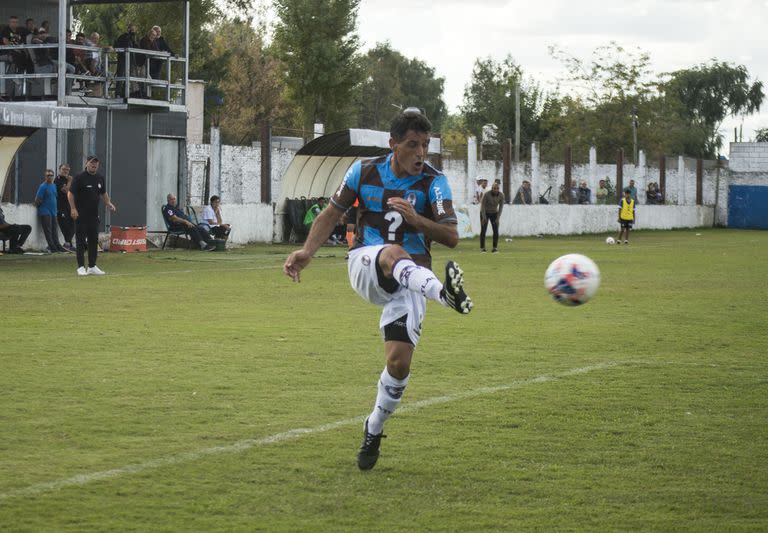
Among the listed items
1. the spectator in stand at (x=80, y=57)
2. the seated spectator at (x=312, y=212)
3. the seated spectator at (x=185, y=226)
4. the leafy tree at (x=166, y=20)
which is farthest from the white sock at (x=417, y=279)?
the leafy tree at (x=166, y=20)

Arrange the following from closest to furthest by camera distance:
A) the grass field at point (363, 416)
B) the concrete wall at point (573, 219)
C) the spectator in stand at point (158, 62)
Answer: the grass field at point (363, 416), the spectator in stand at point (158, 62), the concrete wall at point (573, 219)

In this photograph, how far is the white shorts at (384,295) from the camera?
6.91m

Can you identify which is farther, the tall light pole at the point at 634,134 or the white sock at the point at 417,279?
the tall light pole at the point at 634,134

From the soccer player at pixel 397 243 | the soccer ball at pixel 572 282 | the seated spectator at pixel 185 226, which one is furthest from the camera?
the seated spectator at pixel 185 226

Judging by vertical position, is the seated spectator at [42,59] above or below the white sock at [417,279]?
above

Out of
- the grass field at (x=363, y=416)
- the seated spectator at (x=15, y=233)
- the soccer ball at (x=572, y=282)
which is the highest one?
the soccer ball at (x=572, y=282)

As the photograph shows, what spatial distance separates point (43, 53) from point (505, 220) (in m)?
18.6

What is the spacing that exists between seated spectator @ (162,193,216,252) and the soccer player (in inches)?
915

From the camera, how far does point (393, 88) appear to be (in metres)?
107

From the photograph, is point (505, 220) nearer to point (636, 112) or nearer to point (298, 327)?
point (298, 327)

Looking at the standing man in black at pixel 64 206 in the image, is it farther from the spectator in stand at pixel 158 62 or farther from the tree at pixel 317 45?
the tree at pixel 317 45

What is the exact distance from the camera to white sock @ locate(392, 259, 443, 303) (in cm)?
667

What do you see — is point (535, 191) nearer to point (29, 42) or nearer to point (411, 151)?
point (29, 42)

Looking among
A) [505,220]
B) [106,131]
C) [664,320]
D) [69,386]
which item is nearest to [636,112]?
[505,220]
